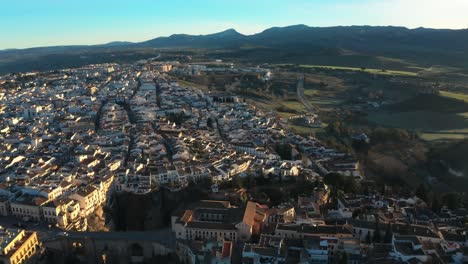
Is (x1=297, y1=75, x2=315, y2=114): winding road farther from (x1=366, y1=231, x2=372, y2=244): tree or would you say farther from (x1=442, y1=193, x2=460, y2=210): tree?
(x1=366, y1=231, x2=372, y2=244): tree

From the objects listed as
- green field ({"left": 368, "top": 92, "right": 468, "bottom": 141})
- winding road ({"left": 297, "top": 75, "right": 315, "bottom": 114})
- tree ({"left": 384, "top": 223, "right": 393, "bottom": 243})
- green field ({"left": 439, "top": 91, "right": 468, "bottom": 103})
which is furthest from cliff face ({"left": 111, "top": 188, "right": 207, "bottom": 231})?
green field ({"left": 439, "top": 91, "right": 468, "bottom": 103})

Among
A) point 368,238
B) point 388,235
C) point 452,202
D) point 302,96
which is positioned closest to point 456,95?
point 302,96

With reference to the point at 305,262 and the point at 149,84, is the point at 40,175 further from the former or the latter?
the point at 149,84

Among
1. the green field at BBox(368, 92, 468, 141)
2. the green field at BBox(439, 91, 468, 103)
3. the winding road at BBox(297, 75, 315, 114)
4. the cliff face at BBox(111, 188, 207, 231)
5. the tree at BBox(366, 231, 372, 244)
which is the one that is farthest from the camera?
the winding road at BBox(297, 75, 315, 114)

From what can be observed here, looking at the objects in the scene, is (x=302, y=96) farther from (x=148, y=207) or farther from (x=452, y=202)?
(x=148, y=207)

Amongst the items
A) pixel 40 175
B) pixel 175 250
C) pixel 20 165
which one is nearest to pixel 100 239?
pixel 175 250

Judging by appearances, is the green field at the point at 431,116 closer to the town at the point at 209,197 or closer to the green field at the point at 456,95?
the green field at the point at 456,95

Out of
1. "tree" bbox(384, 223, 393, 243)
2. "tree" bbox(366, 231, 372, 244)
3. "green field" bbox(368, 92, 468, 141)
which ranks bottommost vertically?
"green field" bbox(368, 92, 468, 141)
